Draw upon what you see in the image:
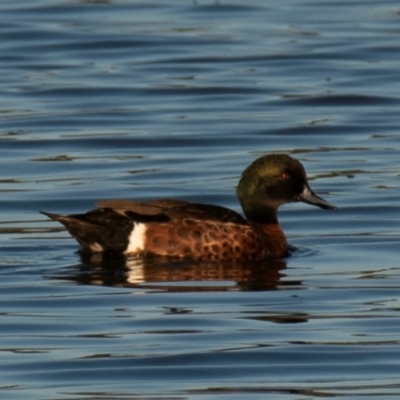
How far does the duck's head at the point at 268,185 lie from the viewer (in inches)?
510

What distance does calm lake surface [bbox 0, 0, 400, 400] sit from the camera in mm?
9094

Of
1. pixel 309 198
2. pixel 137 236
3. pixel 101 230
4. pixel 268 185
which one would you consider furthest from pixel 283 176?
pixel 101 230

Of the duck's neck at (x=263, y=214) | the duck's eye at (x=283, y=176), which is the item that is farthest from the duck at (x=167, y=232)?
the duck's eye at (x=283, y=176)

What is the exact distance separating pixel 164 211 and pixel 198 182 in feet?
10.8

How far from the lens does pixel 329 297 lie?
11.0m

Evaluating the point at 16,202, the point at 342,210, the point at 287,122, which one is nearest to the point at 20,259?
the point at 16,202

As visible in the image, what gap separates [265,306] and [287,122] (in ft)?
27.4

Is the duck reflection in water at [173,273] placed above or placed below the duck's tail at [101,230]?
below

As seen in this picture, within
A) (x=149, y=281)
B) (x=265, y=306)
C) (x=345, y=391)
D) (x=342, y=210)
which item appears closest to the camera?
(x=345, y=391)

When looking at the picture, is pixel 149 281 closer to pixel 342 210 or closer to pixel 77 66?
pixel 342 210

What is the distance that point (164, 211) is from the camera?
12398 millimetres

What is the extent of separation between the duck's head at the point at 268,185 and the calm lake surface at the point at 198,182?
0.43 metres

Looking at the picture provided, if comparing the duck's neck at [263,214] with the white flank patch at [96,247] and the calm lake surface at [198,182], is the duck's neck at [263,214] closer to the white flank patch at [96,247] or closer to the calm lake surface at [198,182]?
the calm lake surface at [198,182]

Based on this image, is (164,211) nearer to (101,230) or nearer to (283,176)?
(101,230)
